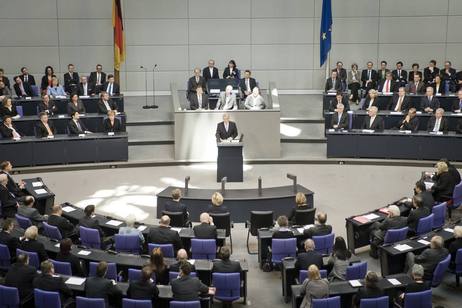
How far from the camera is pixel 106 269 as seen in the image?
1002 centimetres

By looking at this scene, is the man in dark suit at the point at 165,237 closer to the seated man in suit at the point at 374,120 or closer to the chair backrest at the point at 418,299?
the chair backrest at the point at 418,299

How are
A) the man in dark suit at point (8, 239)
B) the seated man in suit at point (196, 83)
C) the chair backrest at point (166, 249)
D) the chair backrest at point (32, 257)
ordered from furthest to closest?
1. the seated man in suit at point (196, 83)
2. the man in dark suit at point (8, 239)
3. the chair backrest at point (166, 249)
4. the chair backrest at point (32, 257)

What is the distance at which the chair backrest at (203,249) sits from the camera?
1169cm

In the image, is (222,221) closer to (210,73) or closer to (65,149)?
(65,149)

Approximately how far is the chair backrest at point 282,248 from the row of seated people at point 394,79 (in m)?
11.2

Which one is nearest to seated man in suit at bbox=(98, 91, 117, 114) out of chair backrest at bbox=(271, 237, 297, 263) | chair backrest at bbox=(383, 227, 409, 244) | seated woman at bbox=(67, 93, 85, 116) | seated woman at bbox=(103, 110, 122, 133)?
seated woman at bbox=(67, 93, 85, 116)

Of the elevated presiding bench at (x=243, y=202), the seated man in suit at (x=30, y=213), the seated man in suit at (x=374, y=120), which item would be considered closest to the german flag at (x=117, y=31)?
the seated man in suit at (x=374, y=120)

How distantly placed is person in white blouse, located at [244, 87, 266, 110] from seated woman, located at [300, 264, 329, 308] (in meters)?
10.1

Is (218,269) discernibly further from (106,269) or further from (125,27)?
(125,27)

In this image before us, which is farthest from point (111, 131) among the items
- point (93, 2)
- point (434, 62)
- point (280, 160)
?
point (434, 62)

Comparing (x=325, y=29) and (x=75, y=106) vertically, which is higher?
(x=325, y=29)

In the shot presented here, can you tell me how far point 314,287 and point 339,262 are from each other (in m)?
1.06

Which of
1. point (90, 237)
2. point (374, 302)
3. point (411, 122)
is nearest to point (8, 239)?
point (90, 237)

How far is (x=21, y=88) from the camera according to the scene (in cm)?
2205
